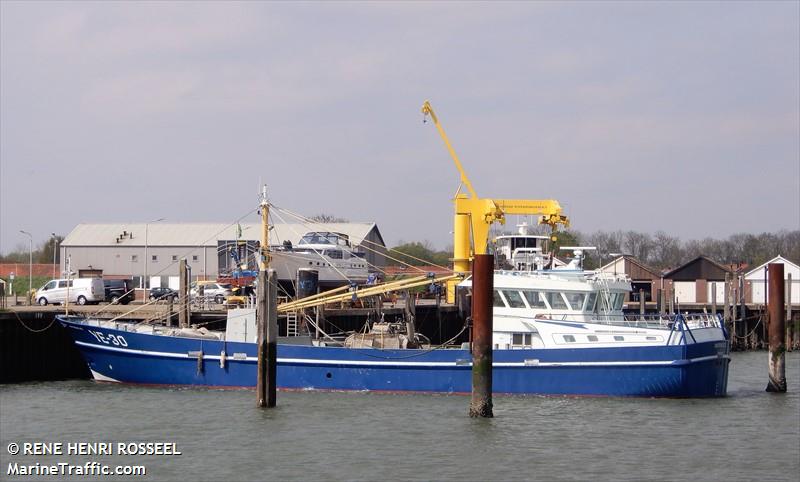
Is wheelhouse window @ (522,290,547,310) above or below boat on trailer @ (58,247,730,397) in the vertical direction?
above

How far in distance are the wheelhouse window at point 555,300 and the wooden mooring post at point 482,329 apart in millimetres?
6659

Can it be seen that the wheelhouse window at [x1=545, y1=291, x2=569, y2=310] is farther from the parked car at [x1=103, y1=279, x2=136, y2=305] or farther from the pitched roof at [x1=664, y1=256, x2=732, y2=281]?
the pitched roof at [x1=664, y1=256, x2=732, y2=281]

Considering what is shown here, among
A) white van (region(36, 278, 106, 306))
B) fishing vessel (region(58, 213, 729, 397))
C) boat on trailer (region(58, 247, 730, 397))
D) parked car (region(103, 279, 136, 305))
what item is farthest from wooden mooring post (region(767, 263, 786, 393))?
white van (region(36, 278, 106, 306))

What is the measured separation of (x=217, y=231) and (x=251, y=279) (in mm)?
34799

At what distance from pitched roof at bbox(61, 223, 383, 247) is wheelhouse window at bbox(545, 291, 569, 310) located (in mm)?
43907

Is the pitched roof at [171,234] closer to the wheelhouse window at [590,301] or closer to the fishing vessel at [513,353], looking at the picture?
the fishing vessel at [513,353]

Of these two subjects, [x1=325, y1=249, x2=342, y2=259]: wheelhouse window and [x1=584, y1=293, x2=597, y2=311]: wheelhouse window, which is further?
[x1=325, y1=249, x2=342, y2=259]: wheelhouse window

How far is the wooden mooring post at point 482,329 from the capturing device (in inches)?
985

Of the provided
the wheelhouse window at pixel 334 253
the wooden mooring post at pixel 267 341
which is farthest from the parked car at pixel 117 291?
the wooden mooring post at pixel 267 341

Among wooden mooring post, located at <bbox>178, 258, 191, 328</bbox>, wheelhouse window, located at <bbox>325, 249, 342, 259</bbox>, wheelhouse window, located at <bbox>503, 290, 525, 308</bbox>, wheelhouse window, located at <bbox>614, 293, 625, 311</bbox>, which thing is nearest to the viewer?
wheelhouse window, located at <bbox>503, 290, 525, 308</bbox>

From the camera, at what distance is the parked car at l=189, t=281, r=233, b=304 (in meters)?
40.4

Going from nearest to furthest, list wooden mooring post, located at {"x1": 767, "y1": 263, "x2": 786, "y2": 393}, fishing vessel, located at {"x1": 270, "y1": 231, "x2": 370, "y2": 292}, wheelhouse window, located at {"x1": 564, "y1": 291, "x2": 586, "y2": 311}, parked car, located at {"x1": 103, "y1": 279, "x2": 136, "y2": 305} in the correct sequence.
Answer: wheelhouse window, located at {"x1": 564, "y1": 291, "x2": 586, "y2": 311}
wooden mooring post, located at {"x1": 767, "y1": 263, "x2": 786, "y2": 393}
fishing vessel, located at {"x1": 270, "y1": 231, "x2": 370, "y2": 292}
parked car, located at {"x1": 103, "y1": 279, "x2": 136, "y2": 305}

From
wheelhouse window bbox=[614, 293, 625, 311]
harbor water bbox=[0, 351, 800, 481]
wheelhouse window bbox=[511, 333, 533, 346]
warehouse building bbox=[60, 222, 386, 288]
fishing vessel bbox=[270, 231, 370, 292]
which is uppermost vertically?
warehouse building bbox=[60, 222, 386, 288]

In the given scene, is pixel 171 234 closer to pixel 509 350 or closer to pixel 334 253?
pixel 334 253
